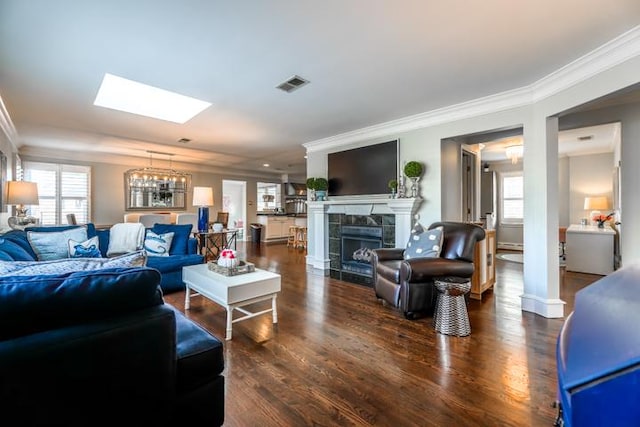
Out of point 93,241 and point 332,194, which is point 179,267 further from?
point 332,194

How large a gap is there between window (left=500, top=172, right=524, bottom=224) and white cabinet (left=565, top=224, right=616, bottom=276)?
2.61 metres

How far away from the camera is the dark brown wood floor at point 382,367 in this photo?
5.16 feet

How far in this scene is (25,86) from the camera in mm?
2994

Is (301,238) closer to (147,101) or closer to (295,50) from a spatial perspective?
(147,101)

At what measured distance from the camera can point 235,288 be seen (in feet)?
8.23

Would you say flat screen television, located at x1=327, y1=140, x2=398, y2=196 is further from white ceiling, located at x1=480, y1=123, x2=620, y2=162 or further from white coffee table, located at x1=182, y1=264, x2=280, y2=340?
white coffee table, located at x1=182, y1=264, x2=280, y2=340

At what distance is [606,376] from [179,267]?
4.16 meters

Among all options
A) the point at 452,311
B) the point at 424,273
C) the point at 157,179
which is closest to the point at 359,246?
the point at 424,273

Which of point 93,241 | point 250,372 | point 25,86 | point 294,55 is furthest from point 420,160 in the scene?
point 25,86

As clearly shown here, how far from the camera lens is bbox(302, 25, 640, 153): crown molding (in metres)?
2.23

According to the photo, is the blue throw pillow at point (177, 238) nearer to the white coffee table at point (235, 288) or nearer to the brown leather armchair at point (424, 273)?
the white coffee table at point (235, 288)

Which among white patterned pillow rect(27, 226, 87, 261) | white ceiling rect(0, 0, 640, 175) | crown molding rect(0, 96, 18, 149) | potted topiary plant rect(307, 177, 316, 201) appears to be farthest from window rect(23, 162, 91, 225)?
potted topiary plant rect(307, 177, 316, 201)

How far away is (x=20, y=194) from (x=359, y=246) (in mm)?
4678

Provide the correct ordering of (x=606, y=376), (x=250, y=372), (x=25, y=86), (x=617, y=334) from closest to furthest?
(x=606, y=376), (x=617, y=334), (x=250, y=372), (x=25, y=86)
